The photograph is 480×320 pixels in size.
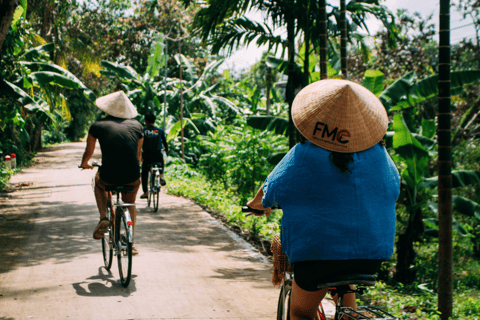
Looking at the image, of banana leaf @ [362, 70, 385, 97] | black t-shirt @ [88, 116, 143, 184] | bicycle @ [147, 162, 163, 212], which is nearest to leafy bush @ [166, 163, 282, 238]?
bicycle @ [147, 162, 163, 212]

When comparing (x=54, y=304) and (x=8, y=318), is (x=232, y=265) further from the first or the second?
(x=8, y=318)

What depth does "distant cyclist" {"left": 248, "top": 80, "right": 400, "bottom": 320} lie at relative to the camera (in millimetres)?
2391

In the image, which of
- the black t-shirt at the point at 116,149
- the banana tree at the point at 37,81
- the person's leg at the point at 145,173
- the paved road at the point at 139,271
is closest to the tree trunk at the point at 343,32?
the paved road at the point at 139,271

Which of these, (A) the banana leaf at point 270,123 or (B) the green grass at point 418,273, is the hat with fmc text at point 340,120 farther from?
(A) the banana leaf at point 270,123

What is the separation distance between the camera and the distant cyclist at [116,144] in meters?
5.54

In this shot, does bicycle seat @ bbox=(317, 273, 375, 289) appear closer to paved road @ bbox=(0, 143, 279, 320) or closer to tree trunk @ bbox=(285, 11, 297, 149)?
paved road @ bbox=(0, 143, 279, 320)

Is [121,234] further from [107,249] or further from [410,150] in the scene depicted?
[410,150]

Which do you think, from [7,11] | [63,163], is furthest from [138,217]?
[63,163]

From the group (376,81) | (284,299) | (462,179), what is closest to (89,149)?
(284,299)

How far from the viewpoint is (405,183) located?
845 centimetres

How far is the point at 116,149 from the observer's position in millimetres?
5535

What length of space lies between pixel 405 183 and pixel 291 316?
20.8ft

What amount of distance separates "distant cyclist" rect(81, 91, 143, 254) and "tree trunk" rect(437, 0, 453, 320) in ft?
11.3

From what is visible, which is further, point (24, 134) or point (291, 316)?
point (24, 134)
